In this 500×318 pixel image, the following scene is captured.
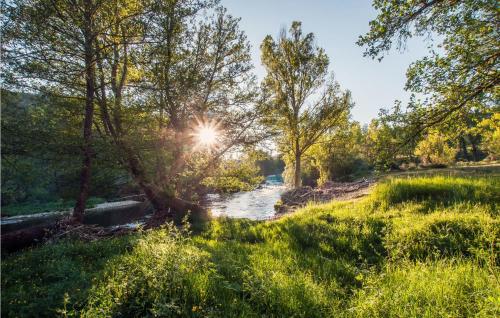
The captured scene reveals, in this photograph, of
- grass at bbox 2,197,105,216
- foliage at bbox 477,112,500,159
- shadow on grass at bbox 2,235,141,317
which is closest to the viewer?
shadow on grass at bbox 2,235,141,317

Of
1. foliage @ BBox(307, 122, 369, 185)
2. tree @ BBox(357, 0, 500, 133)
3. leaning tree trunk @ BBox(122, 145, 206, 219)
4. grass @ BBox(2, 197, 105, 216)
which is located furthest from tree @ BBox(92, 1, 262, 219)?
grass @ BBox(2, 197, 105, 216)

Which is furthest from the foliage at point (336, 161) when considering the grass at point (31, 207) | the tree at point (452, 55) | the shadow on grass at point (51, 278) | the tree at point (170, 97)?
the grass at point (31, 207)

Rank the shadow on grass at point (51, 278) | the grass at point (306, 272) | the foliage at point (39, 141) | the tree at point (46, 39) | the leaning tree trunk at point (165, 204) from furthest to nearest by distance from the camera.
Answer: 1. the leaning tree trunk at point (165, 204)
2. the foliage at point (39, 141)
3. the tree at point (46, 39)
4. the shadow on grass at point (51, 278)
5. the grass at point (306, 272)

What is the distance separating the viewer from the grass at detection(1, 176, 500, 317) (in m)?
3.25

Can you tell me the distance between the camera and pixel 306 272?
488cm

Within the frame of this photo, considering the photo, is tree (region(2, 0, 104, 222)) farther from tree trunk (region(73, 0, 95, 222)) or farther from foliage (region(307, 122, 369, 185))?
foliage (region(307, 122, 369, 185))

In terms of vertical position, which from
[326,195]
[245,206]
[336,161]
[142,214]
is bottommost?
[142,214]

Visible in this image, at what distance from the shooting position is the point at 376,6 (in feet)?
20.9

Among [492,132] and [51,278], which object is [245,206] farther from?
[492,132]

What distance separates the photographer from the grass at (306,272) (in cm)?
325

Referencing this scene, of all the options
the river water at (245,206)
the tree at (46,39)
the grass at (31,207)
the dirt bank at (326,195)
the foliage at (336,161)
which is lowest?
the grass at (31,207)

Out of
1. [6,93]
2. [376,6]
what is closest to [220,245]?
[376,6]

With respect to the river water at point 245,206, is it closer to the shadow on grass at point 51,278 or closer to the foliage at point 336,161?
the foliage at point 336,161

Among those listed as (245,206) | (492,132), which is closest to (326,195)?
(245,206)
